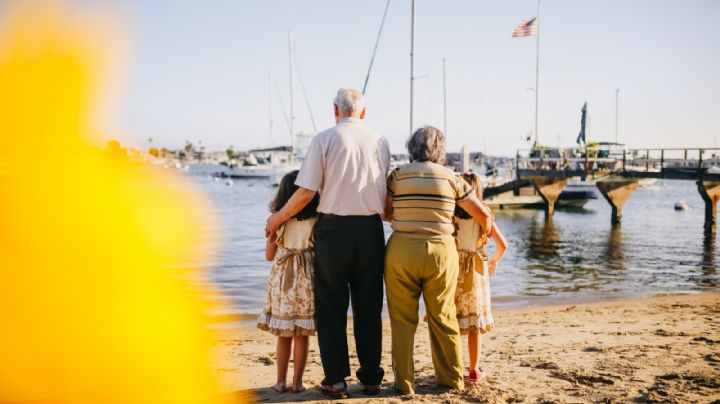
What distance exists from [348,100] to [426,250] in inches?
50.4

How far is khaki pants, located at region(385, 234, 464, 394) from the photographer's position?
182 inches

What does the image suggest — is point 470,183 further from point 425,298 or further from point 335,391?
point 335,391

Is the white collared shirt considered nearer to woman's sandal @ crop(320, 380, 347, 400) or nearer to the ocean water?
woman's sandal @ crop(320, 380, 347, 400)

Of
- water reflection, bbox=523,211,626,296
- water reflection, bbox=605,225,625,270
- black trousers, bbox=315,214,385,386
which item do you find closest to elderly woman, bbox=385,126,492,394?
black trousers, bbox=315,214,385,386

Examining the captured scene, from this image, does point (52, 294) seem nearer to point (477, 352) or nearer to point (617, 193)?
point (477, 352)

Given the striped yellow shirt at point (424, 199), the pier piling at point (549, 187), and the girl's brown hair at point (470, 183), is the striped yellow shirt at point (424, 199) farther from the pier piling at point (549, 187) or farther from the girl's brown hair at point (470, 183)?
the pier piling at point (549, 187)

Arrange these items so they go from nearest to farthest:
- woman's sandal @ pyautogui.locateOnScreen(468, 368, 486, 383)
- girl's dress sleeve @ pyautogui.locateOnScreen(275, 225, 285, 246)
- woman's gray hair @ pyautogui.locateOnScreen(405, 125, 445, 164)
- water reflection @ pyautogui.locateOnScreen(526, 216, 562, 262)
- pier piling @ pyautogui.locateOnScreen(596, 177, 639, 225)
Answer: woman's gray hair @ pyautogui.locateOnScreen(405, 125, 445, 164), girl's dress sleeve @ pyautogui.locateOnScreen(275, 225, 285, 246), woman's sandal @ pyautogui.locateOnScreen(468, 368, 486, 383), water reflection @ pyautogui.locateOnScreen(526, 216, 562, 262), pier piling @ pyautogui.locateOnScreen(596, 177, 639, 225)

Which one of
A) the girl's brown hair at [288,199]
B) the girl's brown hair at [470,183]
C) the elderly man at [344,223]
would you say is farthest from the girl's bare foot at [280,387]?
the girl's brown hair at [470,183]

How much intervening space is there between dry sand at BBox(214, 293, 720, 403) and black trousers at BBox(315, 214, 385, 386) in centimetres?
30

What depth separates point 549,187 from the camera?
103ft

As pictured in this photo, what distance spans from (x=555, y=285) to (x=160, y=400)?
9774 millimetres

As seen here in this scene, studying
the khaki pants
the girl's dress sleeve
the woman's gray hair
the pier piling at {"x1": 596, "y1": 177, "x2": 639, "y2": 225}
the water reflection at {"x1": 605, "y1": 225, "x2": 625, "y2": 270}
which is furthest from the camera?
the pier piling at {"x1": 596, "y1": 177, "x2": 639, "y2": 225}

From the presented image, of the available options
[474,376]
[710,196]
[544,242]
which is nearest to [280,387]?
[474,376]

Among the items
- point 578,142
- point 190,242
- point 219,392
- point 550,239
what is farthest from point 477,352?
point 578,142
